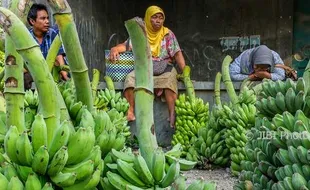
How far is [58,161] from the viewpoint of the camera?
1048mm

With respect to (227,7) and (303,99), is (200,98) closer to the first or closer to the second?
(303,99)

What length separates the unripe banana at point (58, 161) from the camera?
1.04 meters

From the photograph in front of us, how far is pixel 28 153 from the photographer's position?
1063 millimetres

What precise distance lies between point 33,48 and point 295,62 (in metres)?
7.12

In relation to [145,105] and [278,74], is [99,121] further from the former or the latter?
[278,74]

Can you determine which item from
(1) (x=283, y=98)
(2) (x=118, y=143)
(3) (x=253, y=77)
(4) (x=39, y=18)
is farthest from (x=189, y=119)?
(2) (x=118, y=143)

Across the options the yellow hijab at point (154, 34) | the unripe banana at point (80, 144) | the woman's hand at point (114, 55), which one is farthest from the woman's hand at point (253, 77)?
the unripe banana at point (80, 144)

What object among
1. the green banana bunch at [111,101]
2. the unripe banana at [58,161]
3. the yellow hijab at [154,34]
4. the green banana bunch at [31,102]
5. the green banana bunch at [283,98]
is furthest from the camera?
the yellow hijab at [154,34]

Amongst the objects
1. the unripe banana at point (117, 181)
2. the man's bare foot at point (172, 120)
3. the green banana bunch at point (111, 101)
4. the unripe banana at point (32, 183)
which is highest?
the unripe banana at point (32, 183)

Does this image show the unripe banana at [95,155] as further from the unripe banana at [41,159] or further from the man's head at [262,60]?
the man's head at [262,60]

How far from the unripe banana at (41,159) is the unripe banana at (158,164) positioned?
255 mm

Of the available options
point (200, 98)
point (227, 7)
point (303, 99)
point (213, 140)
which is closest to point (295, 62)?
point (227, 7)

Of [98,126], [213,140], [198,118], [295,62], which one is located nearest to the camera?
[98,126]

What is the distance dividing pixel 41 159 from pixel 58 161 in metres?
0.04
